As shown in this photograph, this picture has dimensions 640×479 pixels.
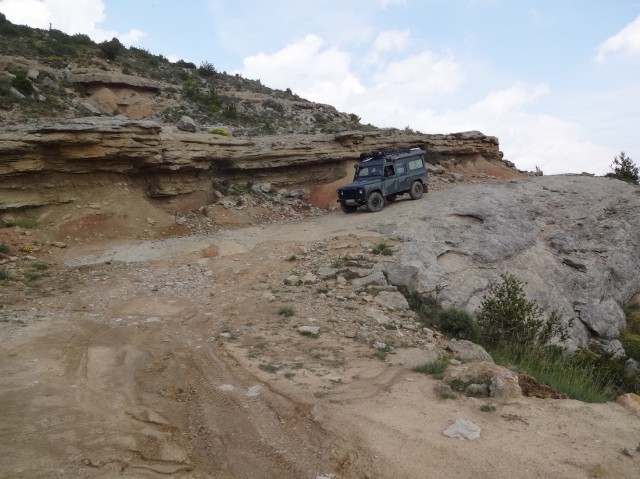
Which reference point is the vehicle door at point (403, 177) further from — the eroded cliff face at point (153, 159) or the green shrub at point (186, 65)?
the green shrub at point (186, 65)

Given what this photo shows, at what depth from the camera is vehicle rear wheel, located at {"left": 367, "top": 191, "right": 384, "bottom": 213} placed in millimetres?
16359

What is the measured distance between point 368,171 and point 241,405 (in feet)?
42.5

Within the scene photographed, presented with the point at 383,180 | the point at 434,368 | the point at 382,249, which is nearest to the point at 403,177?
the point at 383,180

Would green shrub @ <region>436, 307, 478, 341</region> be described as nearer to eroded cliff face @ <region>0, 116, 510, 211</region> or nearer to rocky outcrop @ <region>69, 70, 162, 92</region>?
eroded cliff face @ <region>0, 116, 510, 211</region>

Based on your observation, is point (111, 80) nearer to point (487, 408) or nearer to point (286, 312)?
point (286, 312)

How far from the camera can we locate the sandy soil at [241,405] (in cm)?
402

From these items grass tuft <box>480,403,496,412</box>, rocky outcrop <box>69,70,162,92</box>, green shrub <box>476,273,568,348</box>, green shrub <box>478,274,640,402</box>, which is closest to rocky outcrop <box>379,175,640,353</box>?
green shrub <box>476,273,568,348</box>

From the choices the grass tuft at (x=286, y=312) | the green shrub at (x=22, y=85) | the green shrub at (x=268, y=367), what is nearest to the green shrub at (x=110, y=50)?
the green shrub at (x=22, y=85)

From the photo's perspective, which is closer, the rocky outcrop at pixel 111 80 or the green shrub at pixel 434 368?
→ the green shrub at pixel 434 368

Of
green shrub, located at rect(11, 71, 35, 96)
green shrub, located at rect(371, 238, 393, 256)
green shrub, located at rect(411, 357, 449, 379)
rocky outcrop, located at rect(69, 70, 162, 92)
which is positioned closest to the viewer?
green shrub, located at rect(411, 357, 449, 379)

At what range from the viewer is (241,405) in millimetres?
5137

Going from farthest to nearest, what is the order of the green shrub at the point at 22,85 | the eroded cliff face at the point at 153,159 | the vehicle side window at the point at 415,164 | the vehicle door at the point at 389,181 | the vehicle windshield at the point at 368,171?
the green shrub at the point at 22,85
the vehicle side window at the point at 415,164
the vehicle windshield at the point at 368,171
the vehicle door at the point at 389,181
the eroded cliff face at the point at 153,159

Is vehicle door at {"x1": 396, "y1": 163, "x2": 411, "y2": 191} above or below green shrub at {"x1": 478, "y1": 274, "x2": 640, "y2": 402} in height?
above

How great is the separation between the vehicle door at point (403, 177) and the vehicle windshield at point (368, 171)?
78 cm
